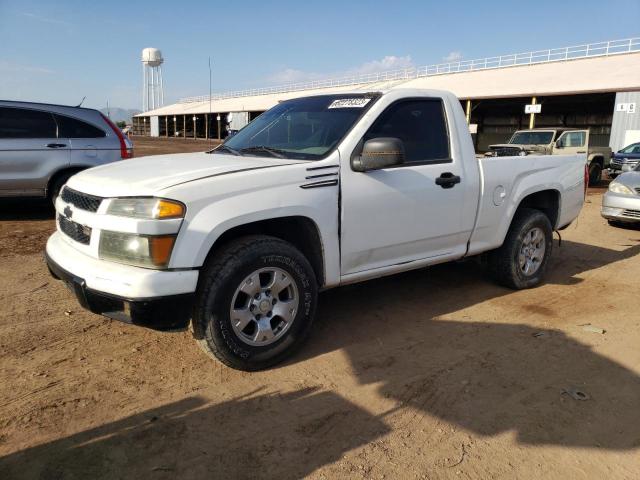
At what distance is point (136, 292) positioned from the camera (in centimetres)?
282

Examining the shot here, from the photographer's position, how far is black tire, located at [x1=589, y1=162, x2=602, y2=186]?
15.8 m

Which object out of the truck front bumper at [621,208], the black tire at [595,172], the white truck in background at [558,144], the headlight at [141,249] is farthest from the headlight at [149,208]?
the black tire at [595,172]

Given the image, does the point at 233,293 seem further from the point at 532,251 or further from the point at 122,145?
the point at 122,145

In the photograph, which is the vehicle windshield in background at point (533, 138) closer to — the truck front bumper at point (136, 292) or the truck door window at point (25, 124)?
the truck door window at point (25, 124)

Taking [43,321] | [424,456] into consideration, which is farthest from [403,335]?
[43,321]

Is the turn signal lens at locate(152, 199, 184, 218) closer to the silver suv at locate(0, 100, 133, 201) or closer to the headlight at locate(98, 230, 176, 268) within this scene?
the headlight at locate(98, 230, 176, 268)

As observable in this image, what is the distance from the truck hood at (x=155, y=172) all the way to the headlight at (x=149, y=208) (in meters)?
0.05

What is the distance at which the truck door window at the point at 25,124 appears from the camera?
7.61 m

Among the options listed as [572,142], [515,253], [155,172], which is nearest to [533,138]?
[572,142]

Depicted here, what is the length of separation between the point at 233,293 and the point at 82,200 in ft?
3.87

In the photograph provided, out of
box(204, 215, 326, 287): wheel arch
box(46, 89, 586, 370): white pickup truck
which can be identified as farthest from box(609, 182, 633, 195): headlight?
box(204, 215, 326, 287): wheel arch

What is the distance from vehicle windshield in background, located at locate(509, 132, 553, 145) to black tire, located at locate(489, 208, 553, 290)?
11.1 metres

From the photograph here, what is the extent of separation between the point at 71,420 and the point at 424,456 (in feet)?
6.29

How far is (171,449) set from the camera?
2541 millimetres
